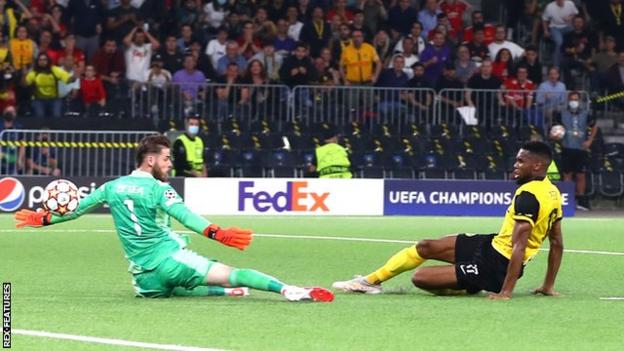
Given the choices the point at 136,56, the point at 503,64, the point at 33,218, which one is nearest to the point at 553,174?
the point at 503,64

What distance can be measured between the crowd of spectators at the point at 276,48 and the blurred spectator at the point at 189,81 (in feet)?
0.08

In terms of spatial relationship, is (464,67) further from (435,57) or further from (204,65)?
(204,65)

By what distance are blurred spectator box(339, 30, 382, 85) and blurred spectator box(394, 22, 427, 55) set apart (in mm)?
873

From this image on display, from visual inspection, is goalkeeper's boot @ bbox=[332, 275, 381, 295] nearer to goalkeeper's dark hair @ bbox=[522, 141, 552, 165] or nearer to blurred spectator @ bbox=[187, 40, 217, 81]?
goalkeeper's dark hair @ bbox=[522, 141, 552, 165]

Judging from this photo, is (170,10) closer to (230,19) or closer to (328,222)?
(230,19)

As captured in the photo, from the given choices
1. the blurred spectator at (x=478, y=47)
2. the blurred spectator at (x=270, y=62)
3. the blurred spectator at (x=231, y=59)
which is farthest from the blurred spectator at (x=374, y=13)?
the blurred spectator at (x=231, y=59)

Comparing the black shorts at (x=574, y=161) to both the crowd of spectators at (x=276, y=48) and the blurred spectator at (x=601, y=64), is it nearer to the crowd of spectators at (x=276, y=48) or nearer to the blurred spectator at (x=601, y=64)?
the crowd of spectators at (x=276, y=48)

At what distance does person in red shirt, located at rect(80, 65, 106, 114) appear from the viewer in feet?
89.4

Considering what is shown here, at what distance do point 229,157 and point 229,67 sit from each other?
1725 millimetres

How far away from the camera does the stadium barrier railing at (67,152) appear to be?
26.5 metres

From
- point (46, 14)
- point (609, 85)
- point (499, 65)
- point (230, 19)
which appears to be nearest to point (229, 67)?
point (230, 19)

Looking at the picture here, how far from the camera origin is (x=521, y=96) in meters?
29.5

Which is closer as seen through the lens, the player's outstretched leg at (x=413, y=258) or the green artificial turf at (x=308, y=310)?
the green artificial turf at (x=308, y=310)

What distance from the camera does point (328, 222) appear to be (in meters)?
24.9
